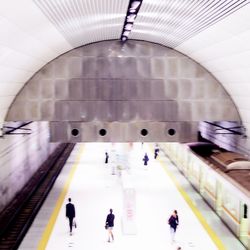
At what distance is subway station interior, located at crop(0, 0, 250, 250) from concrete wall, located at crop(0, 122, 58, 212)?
0.25 ft

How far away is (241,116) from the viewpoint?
1409cm

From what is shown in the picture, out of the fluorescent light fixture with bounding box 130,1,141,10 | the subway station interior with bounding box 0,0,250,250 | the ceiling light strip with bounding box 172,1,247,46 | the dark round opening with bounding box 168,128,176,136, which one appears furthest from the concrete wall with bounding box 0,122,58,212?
the fluorescent light fixture with bounding box 130,1,141,10

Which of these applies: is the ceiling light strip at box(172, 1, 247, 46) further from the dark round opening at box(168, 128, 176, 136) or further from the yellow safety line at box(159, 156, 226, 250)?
the yellow safety line at box(159, 156, 226, 250)

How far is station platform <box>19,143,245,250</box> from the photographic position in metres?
11.5

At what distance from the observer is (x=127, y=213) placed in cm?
1219

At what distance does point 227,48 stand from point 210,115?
4.17 m

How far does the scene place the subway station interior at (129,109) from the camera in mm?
9672

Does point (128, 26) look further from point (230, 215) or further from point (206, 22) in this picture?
point (230, 215)

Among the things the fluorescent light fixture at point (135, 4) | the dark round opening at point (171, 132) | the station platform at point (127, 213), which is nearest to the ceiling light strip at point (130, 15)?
the fluorescent light fixture at point (135, 4)

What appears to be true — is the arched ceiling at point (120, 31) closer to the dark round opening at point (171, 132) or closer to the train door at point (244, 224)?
the dark round opening at point (171, 132)

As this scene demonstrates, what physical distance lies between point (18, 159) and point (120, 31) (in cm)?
722

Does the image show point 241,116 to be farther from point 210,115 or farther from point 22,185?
point 22,185

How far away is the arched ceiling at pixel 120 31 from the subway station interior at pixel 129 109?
46 mm

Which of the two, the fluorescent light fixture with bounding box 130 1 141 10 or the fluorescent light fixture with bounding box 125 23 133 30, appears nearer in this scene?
the fluorescent light fixture with bounding box 130 1 141 10
